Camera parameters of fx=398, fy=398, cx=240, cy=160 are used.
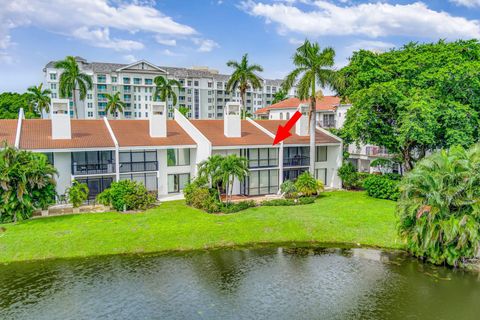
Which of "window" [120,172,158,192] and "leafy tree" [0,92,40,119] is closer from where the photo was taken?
"window" [120,172,158,192]

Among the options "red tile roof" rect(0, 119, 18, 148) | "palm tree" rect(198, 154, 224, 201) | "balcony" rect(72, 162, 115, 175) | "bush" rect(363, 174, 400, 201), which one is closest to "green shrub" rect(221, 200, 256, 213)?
"palm tree" rect(198, 154, 224, 201)

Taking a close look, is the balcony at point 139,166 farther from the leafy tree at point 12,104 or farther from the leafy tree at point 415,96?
the leafy tree at point 12,104

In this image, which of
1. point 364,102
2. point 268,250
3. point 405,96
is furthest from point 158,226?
point 405,96

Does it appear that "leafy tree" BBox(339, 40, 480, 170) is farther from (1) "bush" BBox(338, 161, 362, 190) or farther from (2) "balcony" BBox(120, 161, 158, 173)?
(2) "balcony" BBox(120, 161, 158, 173)

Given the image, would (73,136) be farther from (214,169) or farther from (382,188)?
(382,188)

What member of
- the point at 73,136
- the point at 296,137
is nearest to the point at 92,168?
the point at 73,136

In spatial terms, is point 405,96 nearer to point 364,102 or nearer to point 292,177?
point 364,102
